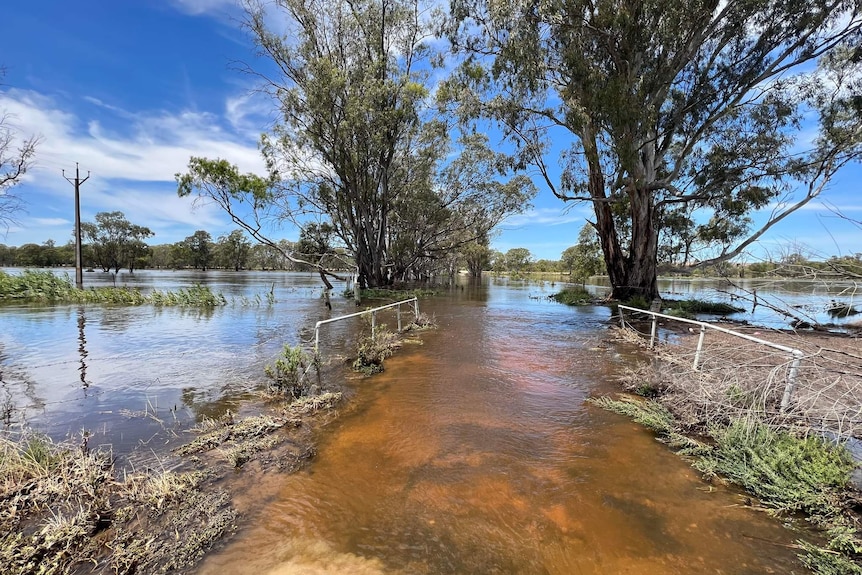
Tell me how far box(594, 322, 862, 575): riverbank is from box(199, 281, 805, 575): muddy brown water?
8.7 inches

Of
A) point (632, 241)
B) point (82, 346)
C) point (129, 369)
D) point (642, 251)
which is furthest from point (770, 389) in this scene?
point (632, 241)

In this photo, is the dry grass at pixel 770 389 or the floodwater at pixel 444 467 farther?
the dry grass at pixel 770 389

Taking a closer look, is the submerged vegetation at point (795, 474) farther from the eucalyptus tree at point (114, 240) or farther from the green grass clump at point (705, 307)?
the eucalyptus tree at point (114, 240)

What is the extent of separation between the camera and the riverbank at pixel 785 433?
9.59 ft

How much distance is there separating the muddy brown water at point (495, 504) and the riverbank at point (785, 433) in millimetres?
220

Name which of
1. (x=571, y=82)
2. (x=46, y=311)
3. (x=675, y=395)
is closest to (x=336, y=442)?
(x=675, y=395)

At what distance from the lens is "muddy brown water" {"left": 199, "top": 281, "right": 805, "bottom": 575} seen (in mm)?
2672

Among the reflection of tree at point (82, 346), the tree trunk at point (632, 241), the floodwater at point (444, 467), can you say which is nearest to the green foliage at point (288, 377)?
the floodwater at point (444, 467)

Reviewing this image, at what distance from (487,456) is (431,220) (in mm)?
24979

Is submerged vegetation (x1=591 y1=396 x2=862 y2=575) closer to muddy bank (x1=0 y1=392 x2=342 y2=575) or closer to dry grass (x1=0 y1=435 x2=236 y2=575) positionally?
muddy bank (x1=0 y1=392 x2=342 y2=575)

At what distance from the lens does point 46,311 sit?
15.4 m

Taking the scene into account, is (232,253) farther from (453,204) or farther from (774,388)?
(774,388)

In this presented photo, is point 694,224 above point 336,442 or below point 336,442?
above

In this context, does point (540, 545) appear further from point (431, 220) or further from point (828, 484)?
point (431, 220)
